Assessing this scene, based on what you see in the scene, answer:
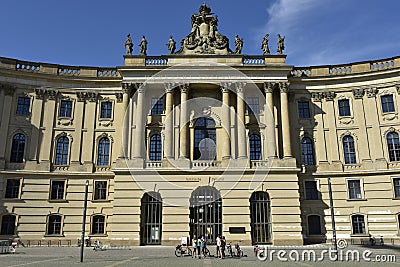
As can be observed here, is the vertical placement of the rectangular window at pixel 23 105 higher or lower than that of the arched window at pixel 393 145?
higher

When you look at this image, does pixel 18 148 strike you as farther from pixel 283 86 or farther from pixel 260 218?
pixel 283 86

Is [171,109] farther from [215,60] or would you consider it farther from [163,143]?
[215,60]

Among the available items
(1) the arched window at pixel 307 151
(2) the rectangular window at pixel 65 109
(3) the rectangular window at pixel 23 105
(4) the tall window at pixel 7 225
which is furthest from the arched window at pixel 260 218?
(3) the rectangular window at pixel 23 105

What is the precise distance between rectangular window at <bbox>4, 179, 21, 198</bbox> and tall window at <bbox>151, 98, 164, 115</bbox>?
16.3 metres

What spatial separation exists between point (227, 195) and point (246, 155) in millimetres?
4882

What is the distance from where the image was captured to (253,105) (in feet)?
132

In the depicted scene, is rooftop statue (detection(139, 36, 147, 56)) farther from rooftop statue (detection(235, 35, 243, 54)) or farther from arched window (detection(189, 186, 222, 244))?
arched window (detection(189, 186, 222, 244))

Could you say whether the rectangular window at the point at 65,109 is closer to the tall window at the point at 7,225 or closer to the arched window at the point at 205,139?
the tall window at the point at 7,225

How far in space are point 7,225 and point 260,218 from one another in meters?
26.1

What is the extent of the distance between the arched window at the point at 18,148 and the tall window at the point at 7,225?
6.03 m

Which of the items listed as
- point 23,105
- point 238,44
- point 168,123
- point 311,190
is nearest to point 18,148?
point 23,105

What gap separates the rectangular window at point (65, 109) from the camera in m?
41.1

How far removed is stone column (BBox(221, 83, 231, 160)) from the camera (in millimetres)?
37494

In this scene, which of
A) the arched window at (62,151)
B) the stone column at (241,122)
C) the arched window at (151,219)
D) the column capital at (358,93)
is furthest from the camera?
the column capital at (358,93)
